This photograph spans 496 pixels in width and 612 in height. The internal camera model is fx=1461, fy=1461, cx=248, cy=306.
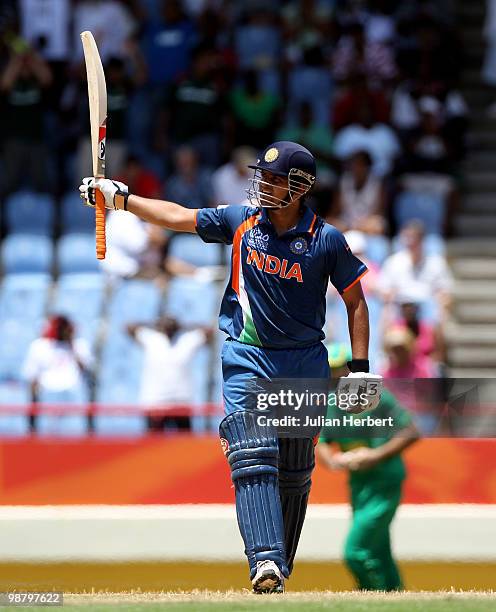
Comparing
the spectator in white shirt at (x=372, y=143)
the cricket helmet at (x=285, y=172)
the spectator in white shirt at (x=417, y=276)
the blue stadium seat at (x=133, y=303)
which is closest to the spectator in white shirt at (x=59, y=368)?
the blue stadium seat at (x=133, y=303)

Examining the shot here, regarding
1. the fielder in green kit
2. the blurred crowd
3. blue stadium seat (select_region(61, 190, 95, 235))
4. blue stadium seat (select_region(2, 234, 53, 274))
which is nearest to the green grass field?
the fielder in green kit

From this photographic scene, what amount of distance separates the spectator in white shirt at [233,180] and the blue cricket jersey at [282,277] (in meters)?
7.03

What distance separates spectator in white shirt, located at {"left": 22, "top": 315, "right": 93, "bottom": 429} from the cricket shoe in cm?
592

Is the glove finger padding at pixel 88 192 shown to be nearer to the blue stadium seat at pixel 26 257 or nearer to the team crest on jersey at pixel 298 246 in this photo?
the team crest on jersey at pixel 298 246

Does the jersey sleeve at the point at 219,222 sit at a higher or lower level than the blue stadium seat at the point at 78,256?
lower

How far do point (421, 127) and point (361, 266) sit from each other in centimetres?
811

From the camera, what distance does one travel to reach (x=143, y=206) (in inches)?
263

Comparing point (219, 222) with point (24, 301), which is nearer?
point (219, 222)

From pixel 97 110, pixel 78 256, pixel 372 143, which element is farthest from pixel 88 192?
pixel 372 143

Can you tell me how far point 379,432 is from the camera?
7375mm

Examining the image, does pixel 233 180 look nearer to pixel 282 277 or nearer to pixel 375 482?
pixel 375 482

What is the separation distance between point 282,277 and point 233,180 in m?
7.39

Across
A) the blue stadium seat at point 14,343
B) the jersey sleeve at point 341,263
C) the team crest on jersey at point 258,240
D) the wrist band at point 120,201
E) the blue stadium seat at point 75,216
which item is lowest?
the blue stadium seat at point 14,343

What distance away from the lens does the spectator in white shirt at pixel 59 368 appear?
39.5ft
